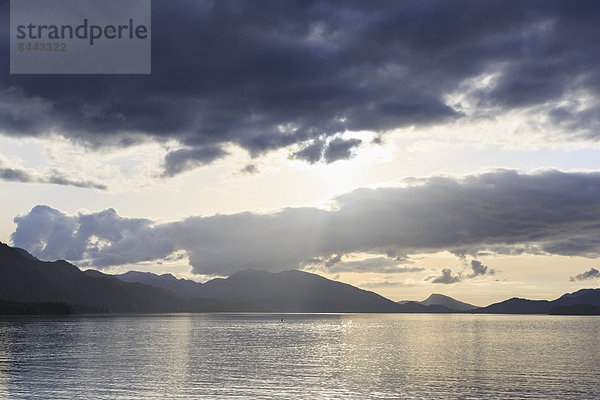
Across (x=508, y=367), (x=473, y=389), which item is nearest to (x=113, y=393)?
(x=473, y=389)

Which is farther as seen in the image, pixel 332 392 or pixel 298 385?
pixel 298 385

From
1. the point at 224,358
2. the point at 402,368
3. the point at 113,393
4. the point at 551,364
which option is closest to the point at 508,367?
the point at 551,364

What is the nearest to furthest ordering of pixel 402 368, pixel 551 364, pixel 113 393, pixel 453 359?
pixel 113 393 → pixel 402 368 → pixel 551 364 → pixel 453 359

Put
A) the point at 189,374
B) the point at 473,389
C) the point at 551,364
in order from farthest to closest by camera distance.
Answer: the point at 551,364
the point at 189,374
the point at 473,389

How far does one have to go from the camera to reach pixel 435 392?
247 feet

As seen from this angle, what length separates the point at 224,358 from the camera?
392 feet

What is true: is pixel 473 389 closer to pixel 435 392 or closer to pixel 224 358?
pixel 435 392

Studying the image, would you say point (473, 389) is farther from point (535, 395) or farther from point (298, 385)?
point (298, 385)

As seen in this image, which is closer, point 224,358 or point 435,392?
point 435,392

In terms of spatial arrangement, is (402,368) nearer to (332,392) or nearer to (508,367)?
(508,367)

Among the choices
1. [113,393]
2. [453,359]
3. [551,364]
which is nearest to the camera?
[113,393]

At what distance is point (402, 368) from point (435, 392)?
27.5 meters

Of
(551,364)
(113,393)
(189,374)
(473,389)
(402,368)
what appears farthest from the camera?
(551,364)

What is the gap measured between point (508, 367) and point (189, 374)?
5999 cm
